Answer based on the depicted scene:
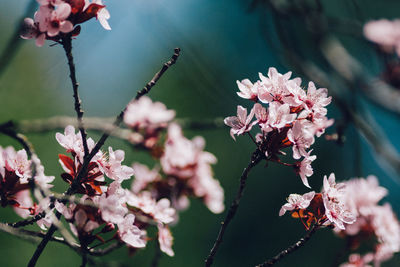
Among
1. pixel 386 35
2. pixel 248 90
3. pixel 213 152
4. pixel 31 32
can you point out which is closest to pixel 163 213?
pixel 248 90

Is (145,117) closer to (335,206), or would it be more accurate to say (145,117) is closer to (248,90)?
(248,90)

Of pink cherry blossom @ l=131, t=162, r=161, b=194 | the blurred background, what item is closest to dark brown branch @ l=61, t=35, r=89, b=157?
pink cherry blossom @ l=131, t=162, r=161, b=194

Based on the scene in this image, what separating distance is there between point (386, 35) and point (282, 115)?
235 cm

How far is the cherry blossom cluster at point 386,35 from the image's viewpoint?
2648mm

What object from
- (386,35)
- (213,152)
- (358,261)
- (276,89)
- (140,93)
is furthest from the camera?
(213,152)

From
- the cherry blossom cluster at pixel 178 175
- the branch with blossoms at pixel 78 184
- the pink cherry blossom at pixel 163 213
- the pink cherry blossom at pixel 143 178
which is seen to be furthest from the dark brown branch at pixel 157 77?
the pink cherry blossom at pixel 143 178

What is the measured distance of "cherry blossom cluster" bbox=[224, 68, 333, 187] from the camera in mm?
1003

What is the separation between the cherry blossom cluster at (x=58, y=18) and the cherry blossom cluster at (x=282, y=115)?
48 centimetres

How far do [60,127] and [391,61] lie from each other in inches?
85.0

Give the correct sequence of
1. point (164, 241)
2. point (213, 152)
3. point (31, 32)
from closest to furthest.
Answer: point (31, 32) → point (164, 241) → point (213, 152)

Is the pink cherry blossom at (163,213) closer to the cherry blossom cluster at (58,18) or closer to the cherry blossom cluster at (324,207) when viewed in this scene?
the cherry blossom cluster at (324,207)

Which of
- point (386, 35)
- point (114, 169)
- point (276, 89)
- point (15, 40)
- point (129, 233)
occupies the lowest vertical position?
point (129, 233)

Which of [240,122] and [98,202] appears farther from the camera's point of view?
[240,122]

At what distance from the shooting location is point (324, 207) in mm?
1122
